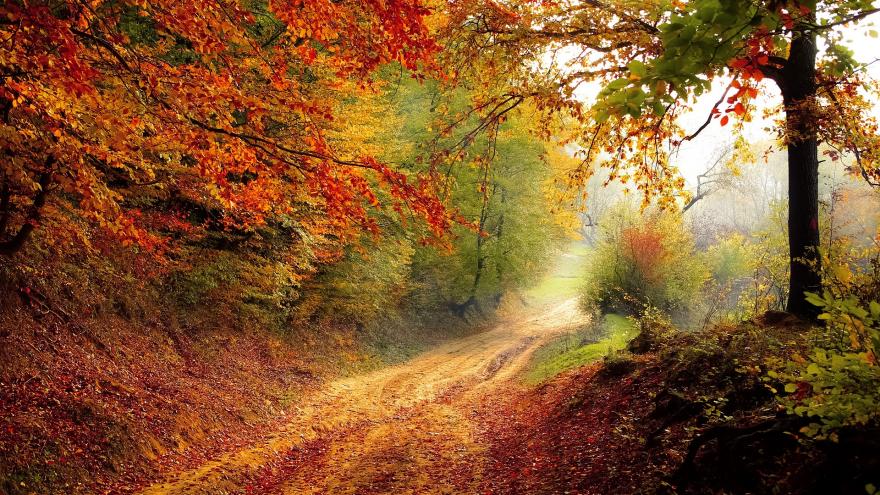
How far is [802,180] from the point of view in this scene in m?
7.94

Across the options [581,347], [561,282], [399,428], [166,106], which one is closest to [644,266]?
[581,347]

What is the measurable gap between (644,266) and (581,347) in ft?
16.9

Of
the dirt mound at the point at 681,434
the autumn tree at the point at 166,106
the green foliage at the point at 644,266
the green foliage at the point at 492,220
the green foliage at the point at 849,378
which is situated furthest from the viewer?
the green foliage at the point at 492,220

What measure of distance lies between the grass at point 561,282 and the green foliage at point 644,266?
264 inches

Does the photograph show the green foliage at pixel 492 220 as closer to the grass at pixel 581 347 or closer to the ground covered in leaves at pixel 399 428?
the grass at pixel 581 347

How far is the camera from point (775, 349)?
5652 millimetres

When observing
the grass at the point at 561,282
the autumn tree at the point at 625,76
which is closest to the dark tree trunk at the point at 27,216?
the autumn tree at the point at 625,76

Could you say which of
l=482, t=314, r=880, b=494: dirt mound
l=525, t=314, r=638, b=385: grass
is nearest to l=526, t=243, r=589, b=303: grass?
l=525, t=314, r=638, b=385: grass

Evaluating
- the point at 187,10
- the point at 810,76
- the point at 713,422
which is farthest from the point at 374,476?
the point at 810,76

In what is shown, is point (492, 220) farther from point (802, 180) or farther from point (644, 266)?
point (802, 180)

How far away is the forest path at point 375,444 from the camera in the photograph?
707cm

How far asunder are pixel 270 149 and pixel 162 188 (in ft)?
17.5

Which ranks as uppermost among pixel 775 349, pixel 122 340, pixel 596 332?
pixel 775 349

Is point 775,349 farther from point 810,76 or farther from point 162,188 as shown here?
point 162,188
